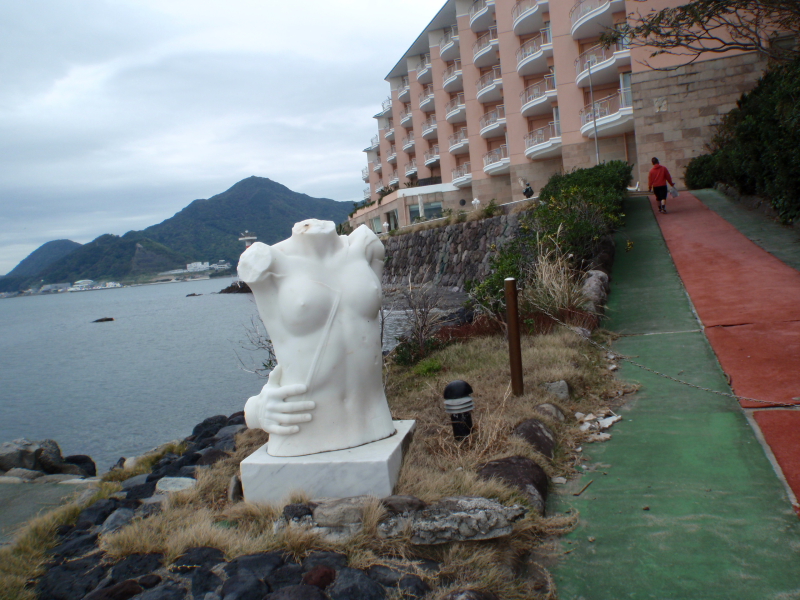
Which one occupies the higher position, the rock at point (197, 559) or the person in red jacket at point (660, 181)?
the person in red jacket at point (660, 181)

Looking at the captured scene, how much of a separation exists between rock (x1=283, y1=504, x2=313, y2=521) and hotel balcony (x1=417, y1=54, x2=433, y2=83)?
40.2 m

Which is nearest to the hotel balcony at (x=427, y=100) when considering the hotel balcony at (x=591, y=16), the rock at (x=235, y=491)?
the hotel balcony at (x=591, y=16)

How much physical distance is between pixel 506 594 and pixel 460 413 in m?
1.79

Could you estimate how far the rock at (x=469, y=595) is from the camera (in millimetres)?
2490

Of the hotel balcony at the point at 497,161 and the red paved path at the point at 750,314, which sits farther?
the hotel balcony at the point at 497,161

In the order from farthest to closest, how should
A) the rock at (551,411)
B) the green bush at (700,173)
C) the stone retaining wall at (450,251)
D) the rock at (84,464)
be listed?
the stone retaining wall at (450,251), the green bush at (700,173), the rock at (84,464), the rock at (551,411)

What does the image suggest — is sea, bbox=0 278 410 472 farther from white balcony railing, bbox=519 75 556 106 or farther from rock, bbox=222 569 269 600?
white balcony railing, bbox=519 75 556 106

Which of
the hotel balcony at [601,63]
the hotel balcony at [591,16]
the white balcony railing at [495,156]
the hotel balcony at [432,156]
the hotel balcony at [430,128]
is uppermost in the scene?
the hotel balcony at [591,16]

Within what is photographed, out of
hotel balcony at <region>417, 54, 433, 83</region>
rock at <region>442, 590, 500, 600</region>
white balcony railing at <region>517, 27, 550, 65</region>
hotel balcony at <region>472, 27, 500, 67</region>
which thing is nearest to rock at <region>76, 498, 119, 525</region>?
rock at <region>442, 590, 500, 600</region>

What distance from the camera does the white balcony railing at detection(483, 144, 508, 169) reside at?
108 feet

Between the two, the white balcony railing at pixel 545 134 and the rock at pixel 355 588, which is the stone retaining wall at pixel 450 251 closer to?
the white balcony railing at pixel 545 134

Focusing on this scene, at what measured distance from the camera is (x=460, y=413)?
4.40m

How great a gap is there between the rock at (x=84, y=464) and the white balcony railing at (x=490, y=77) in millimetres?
29128

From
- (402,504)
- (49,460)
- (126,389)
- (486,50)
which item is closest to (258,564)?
(402,504)
